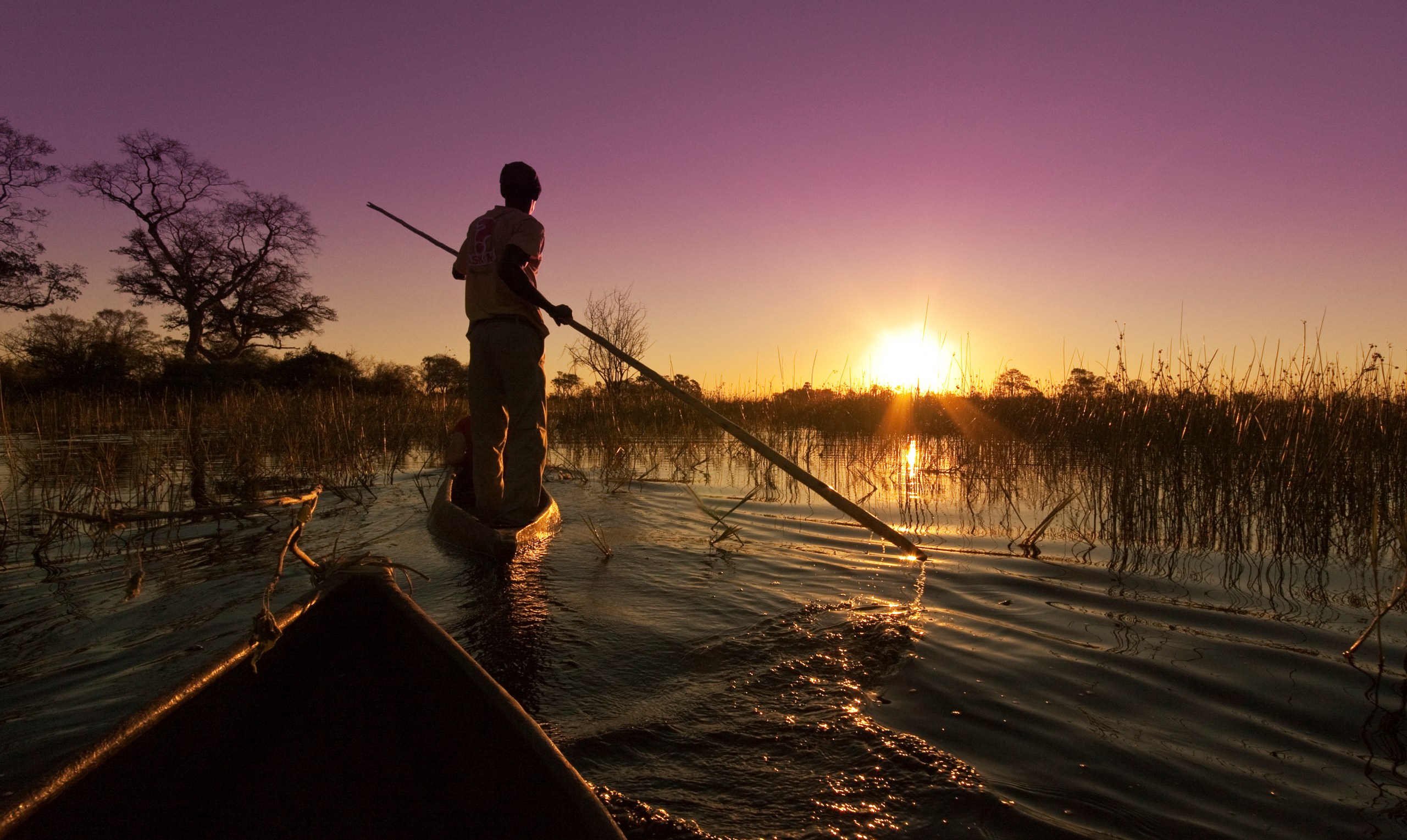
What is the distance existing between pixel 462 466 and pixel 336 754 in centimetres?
426

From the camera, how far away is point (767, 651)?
109 inches

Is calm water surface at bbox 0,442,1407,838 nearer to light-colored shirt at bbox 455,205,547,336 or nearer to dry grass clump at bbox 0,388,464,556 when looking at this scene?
dry grass clump at bbox 0,388,464,556

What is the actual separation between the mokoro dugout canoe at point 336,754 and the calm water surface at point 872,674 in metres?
0.52

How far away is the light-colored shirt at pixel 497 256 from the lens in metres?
4.46

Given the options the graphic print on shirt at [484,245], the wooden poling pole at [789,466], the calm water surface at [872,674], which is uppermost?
the graphic print on shirt at [484,245]

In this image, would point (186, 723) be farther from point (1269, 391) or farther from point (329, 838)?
point (1269, 391)

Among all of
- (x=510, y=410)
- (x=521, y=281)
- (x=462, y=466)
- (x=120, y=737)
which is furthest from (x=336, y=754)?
(x=462, y=466)

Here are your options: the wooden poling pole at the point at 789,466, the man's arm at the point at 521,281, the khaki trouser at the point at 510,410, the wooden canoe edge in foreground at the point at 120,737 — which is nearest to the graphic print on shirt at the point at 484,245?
the man's arm at the point at 521,281

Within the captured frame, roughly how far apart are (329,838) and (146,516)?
27.3 inches

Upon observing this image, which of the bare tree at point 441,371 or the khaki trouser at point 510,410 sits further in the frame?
the bare tree at point 441,371

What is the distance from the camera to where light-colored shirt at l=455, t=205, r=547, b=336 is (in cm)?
446

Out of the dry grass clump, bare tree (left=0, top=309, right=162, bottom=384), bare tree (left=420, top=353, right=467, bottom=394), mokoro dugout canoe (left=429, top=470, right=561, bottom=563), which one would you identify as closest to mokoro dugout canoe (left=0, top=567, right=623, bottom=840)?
mokoro dugout canoe (left=429, top=470, right=561, bottom=563)

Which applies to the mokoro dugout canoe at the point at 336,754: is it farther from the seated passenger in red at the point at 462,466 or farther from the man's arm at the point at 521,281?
the seated passenger in red at the point at 462,466

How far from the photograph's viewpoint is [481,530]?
4277 mm
